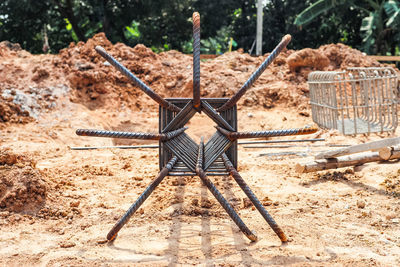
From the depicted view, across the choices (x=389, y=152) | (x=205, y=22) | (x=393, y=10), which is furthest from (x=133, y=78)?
(x=205, y=22)

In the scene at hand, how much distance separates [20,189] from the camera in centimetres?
315

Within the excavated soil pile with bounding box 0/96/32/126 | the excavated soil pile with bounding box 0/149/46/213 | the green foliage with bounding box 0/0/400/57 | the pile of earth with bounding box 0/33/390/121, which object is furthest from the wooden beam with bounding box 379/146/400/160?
the green foliage with bounding box 0/0/400/57

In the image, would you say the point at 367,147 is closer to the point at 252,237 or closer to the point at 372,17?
the point at 252,237

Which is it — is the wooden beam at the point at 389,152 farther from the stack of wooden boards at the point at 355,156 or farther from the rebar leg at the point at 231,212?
the rebar leg at the point at 231,212

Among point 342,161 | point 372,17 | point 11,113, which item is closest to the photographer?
point 342,161

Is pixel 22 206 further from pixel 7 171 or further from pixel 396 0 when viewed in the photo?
pixel 396 0

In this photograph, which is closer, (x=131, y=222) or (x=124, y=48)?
(x=131, y=222)

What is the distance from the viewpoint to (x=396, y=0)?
15203 mm

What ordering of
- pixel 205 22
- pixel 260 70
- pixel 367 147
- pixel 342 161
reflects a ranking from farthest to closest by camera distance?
1. pixel 205 22
2. pixel 342 161
3. pixel 367 147
4. pixel 260 70

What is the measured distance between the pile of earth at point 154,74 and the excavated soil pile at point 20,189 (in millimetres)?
5886

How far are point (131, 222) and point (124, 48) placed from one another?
27.9 feet

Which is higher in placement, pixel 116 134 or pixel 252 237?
pixel 116 134

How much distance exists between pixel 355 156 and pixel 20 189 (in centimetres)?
390

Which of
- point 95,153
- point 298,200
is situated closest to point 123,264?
point 298,200
